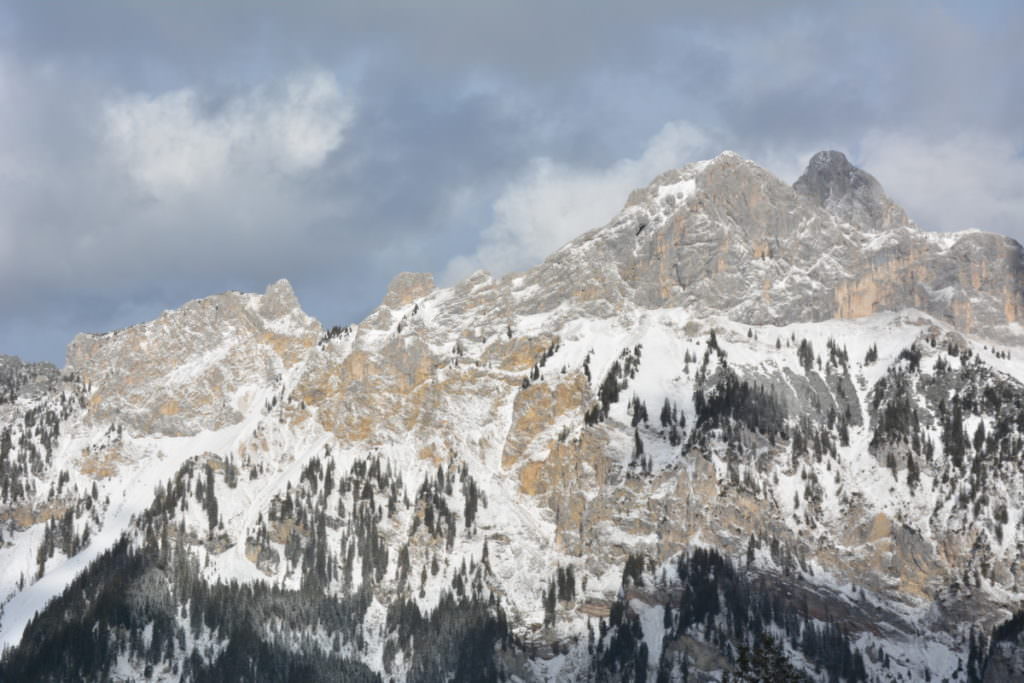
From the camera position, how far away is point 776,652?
11619 centimetres

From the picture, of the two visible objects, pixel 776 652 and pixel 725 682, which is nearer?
pixel 776 652

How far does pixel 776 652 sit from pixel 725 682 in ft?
29.7

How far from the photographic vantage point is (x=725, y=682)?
12388 centimetres
